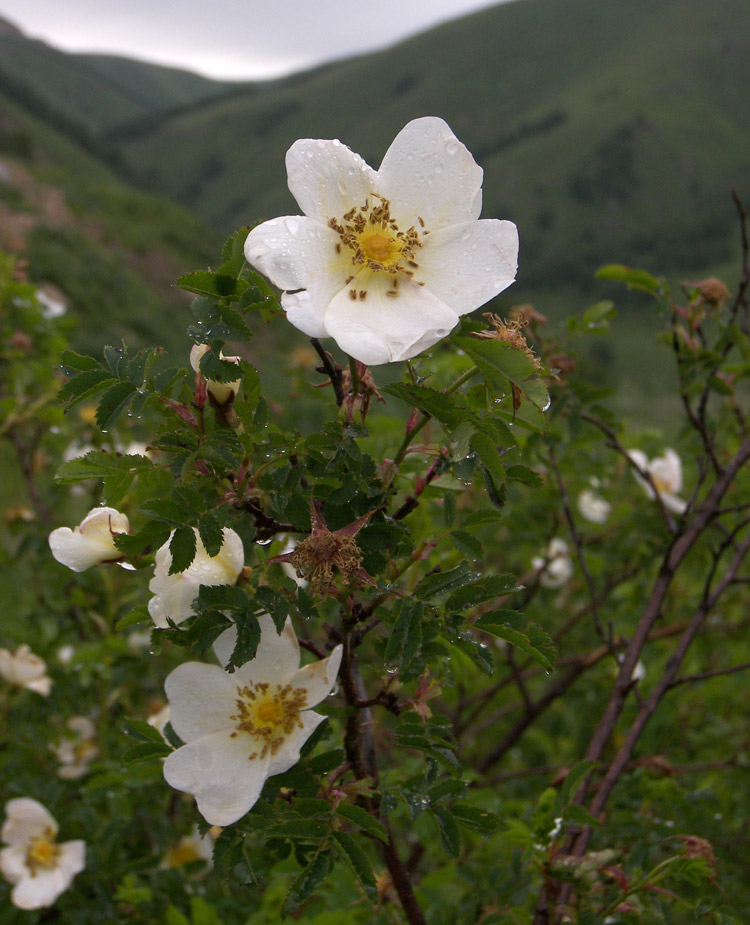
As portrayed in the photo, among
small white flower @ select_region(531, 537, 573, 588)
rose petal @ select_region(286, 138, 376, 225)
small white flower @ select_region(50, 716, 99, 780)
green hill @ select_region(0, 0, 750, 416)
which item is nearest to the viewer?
rose petal @ select_region(286, 138, 376, 225)

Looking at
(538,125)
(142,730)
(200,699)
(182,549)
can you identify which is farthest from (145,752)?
(538,125)

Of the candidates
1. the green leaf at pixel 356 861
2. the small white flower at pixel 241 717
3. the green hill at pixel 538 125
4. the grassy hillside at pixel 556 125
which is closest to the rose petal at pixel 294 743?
the small white flower at pixel 241 717

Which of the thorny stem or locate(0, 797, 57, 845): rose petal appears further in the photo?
locate(0, 797, 57, 845): rose petal

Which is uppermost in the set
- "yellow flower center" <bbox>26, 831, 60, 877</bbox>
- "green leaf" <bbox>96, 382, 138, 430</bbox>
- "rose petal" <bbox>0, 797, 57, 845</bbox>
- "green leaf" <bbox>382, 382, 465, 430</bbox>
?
"green leaf" <bbox>96, 382, 138, 430</bbox>

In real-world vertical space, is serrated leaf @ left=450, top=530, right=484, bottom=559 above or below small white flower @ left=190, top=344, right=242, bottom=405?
below

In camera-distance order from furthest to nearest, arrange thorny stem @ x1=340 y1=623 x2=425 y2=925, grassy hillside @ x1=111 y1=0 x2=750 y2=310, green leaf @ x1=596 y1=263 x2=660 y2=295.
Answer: grassy hillside @ x1=111 y1=0 x2=750 y2=310
green leaf @ x1=596 y1=263 x2=660 y2=295
thorny stem @ x1=340 y1=623 x2=425 y2=925

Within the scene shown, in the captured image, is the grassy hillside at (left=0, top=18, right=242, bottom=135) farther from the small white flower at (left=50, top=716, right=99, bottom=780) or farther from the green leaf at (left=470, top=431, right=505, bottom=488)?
the green leaf at (left=470, top=431, right=505, bottom=488)

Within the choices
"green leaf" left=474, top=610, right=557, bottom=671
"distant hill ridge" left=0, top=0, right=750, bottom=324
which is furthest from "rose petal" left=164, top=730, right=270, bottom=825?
"distant hill ridge" left=0, top=0, right=750, bottom=324
